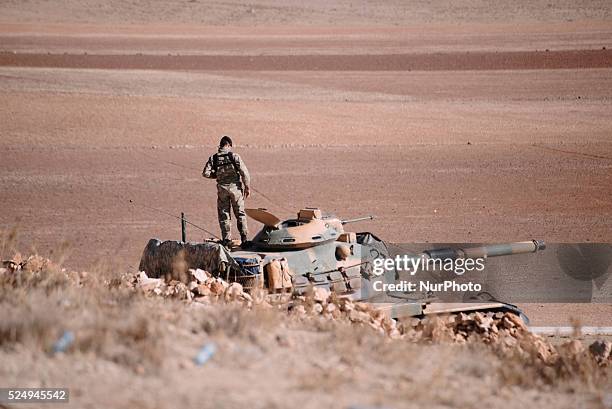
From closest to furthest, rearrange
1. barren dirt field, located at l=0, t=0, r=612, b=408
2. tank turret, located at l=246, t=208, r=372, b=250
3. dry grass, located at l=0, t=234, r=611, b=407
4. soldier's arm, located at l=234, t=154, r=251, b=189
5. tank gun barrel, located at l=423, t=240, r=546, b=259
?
dry grass, located at l=0, t=234, r=611, b=407 < tank turret, located at l=246, t=208, r=372, b=250 < soldier's arm, located at l=234, t=154, r=251, b=189 < barren dirt field, located at l=0, t=0, r=612, b=408 < tank gun barrel, located at l=423, t=240, r=546, b=259

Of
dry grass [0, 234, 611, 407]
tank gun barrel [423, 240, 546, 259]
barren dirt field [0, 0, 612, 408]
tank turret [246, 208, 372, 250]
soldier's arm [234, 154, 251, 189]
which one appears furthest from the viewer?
tank gun barrel [423, 240, 546, 259]

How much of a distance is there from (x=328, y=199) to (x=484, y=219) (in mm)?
4071

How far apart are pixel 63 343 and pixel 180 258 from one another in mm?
5296

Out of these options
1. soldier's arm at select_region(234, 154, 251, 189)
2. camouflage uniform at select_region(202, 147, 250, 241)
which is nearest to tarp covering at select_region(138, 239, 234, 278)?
camouflage uniform at select_region(202, 147, 250, 241)

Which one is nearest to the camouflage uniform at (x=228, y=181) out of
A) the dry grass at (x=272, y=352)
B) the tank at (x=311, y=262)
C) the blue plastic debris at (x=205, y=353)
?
the tank at (x=311, y=262)

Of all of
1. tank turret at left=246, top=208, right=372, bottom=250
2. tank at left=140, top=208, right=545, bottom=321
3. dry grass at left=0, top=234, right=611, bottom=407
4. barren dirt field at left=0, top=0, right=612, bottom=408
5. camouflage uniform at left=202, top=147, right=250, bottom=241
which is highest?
barren dirt field at left=0, top=0, right=612, bottom=408

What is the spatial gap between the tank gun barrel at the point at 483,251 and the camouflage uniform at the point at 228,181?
2.96 m

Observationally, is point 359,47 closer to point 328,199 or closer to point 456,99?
point 456,99

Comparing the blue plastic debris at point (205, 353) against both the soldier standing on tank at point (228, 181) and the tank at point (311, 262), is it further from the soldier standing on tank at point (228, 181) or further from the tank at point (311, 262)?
the soldier standing on tank at point (228, 181)

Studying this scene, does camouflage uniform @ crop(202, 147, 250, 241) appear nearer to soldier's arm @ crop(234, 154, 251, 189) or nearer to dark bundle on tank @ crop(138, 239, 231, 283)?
soldier's arm @ crop(234, 154, 251, 189)

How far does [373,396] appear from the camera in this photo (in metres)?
8.80

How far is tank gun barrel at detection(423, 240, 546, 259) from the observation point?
16844mm

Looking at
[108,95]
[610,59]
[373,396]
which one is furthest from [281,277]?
[610,59]

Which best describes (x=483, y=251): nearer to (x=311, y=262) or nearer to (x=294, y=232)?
(x=311, y=262)
